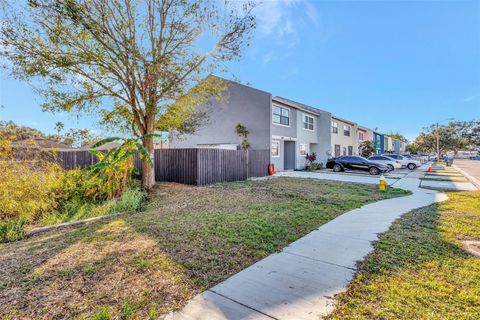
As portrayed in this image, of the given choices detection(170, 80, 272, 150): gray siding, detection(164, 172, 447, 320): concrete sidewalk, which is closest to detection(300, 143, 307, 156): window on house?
detection(170, 80, 272, 150): gray siding

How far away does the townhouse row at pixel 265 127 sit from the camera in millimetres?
19000

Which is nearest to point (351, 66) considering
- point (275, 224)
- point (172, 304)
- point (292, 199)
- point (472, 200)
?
point (472, 200)

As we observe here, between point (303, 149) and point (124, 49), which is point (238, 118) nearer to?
point (303, 149)

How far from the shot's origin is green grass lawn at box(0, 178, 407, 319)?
114 inches

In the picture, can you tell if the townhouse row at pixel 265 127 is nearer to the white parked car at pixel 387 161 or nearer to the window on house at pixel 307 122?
the window on house at pixel 307 122

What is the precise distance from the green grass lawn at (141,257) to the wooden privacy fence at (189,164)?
4704 millimetres

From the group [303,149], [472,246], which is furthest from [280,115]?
[472,246]

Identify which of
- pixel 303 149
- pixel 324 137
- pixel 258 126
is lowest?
pixel 303 149

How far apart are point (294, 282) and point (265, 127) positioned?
16029mm

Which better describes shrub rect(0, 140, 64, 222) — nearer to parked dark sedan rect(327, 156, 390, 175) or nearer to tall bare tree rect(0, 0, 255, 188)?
tall bare tree rect(0, 0, 255, 188)

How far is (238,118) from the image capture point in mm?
19938

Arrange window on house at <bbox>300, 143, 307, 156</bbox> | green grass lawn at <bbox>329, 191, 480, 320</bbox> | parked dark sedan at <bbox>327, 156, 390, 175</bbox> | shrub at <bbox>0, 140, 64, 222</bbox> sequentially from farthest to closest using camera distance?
window on house at <bbox>300, 143, 307, 156</bbox> → parked dark sedan at <bbox>327, 156, 390, 175</bbox> → shrub at <bbox>0, 140, 64, 222</bbox> → green grass lawn at <bbox>329, 191, 480, 320</bbox>

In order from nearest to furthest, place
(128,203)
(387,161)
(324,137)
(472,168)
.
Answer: (128,203), (387,161), (324,137), (472,168)

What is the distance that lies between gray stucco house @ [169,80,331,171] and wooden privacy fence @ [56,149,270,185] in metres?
4.78
